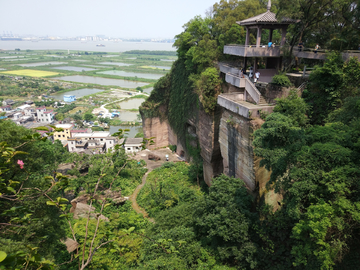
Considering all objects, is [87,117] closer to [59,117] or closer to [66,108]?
[59,117]

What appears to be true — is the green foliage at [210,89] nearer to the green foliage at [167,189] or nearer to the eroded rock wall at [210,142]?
the eroded rock wall at [210,142]

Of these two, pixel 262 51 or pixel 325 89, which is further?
pixel 262 51

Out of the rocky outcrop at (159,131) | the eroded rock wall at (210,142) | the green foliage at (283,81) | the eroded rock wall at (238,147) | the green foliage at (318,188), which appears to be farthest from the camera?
the rocky outcrop at (159,131)

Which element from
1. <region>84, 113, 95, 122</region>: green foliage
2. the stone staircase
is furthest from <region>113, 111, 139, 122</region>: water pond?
the stone staircase

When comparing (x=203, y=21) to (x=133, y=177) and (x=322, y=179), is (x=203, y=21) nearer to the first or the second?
(x=133, y=177)

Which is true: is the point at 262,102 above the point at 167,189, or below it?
above

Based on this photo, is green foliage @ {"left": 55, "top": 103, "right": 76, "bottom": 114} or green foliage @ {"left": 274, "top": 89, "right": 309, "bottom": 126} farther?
green foliage @ {"left": 55, "top": 103, "right": 76, "bottom": 114}

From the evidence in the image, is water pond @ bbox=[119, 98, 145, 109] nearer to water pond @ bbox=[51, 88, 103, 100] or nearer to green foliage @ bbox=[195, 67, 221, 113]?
water pond @ bbox=[51, 88, 103, 100]

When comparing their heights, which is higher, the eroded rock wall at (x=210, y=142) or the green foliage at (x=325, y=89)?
the green foliage at (x=325, y=89)

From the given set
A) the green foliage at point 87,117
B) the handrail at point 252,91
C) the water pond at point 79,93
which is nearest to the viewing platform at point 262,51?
the handrail at point 252,91

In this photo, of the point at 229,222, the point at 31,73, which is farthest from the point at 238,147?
the point at 31,73

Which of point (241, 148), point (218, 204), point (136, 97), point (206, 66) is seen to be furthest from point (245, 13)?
point (136, 97)
